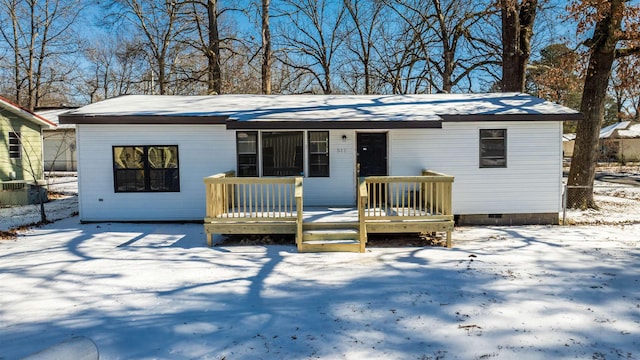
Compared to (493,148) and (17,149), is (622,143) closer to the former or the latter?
(493,148)

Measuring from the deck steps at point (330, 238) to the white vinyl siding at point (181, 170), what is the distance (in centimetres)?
321

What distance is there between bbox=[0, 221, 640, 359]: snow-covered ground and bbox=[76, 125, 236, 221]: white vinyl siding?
2.01 metres

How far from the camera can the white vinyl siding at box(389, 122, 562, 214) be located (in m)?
9.66

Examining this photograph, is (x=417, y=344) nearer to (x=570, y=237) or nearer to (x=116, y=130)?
(x=570, y=237)

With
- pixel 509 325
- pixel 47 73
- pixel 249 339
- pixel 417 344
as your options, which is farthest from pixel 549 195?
pixel 47 73

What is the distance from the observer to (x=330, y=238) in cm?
733

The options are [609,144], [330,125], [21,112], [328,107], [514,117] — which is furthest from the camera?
[609,144]

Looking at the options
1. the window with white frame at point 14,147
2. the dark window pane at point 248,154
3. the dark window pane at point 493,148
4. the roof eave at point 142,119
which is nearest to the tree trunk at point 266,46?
the window with white frame at point 14,147

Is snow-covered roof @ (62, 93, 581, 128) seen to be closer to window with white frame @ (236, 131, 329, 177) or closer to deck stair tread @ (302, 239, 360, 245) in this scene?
window with white frame @ (236, 131, 329, 177)

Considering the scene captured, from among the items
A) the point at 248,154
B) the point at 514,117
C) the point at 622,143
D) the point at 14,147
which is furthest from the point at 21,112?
the point at 622,143

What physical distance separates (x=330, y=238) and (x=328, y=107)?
4.34 meters

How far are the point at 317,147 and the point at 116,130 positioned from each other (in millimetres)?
4769

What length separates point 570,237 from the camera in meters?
8.23

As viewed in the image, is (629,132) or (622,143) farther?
(622,143)
